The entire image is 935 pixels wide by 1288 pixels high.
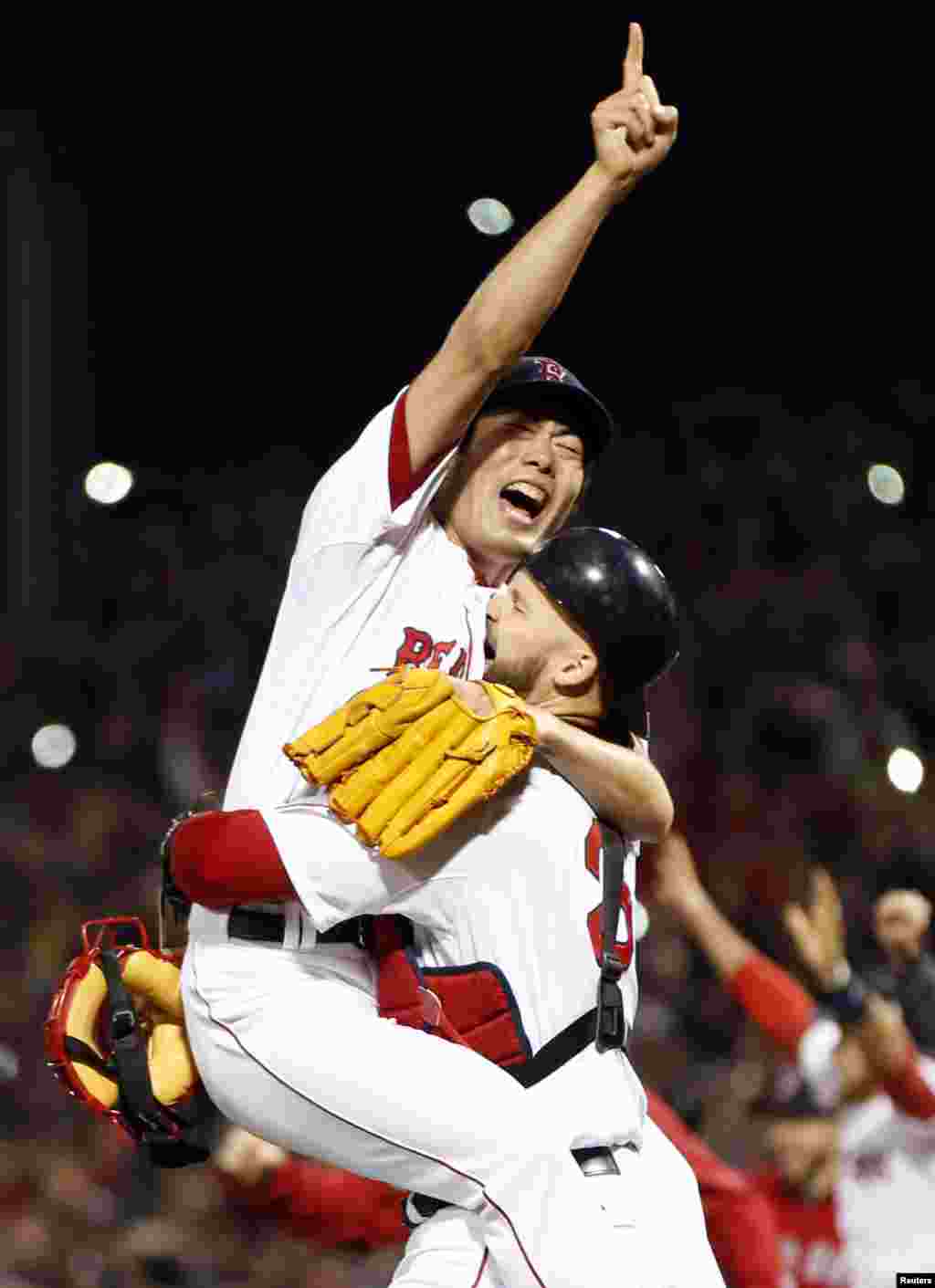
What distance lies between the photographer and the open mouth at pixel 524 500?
2723 mm

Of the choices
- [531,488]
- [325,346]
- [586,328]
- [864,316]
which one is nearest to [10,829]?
[325,346]

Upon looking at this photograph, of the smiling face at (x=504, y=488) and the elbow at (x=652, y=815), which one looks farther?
the smiling face at (x=504, y=488)

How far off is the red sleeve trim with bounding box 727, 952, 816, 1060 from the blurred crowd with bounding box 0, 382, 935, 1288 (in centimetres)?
75

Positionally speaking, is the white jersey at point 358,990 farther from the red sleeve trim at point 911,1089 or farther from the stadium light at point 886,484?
the stadium light at point 886,484

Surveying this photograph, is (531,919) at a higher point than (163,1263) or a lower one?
higher

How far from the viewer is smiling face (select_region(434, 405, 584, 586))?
2717mm

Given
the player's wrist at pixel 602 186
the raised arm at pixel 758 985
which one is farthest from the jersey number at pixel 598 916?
the raised arm at pixel 758 985

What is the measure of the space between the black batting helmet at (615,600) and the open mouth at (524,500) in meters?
0.15

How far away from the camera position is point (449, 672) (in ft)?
8.40

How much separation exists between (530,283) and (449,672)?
520 millimetres

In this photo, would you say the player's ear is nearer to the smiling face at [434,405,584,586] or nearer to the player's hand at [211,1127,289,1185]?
the smiling face at [434,405,584,586]

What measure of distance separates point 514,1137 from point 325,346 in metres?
6.20

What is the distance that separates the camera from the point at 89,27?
7781 mm

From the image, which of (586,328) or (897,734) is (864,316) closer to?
(586,328)
